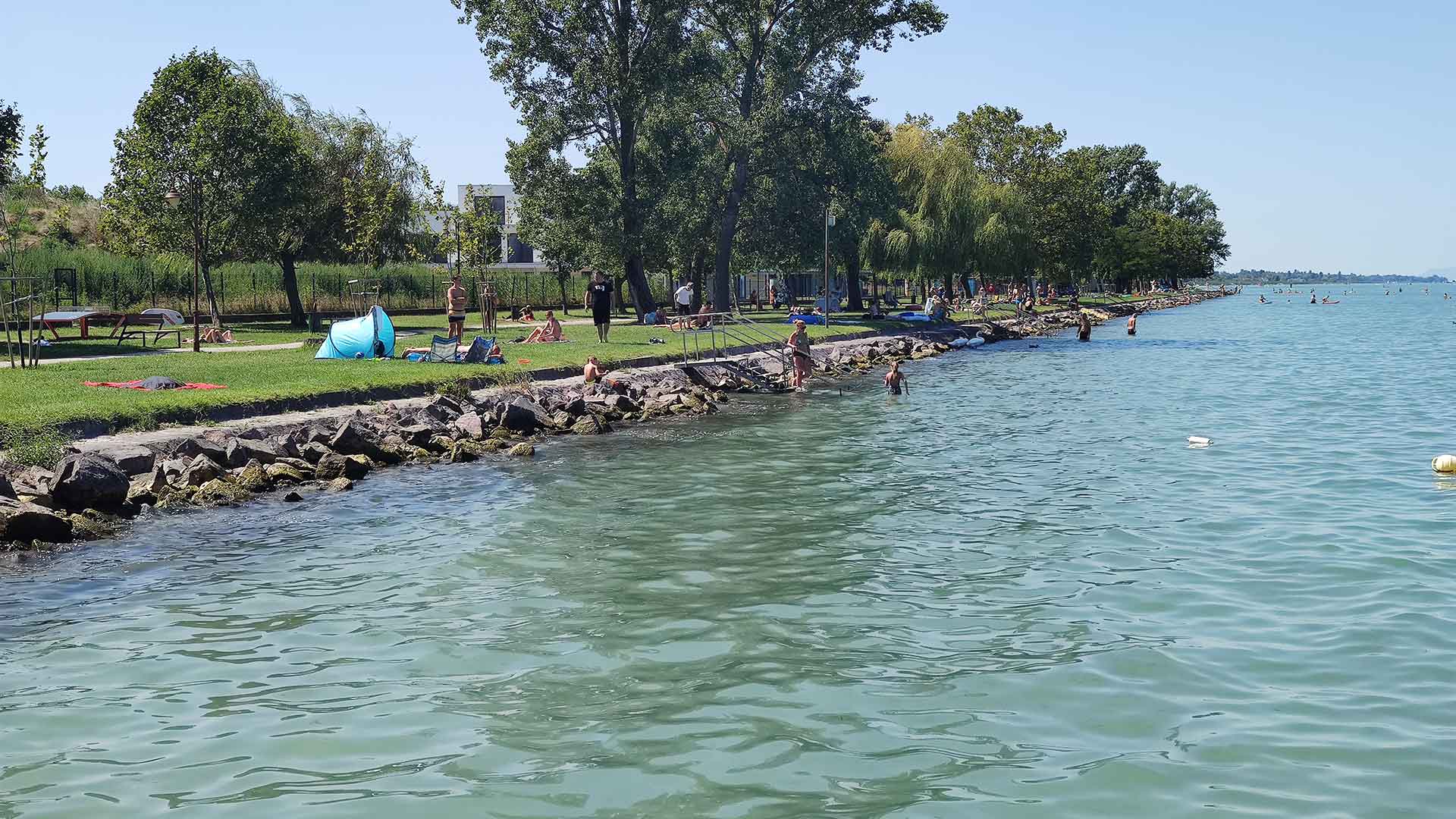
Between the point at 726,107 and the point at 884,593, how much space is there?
141ft

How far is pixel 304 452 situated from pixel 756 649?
10.9 m

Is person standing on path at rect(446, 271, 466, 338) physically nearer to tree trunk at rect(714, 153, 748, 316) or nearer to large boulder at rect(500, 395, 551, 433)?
large boulder at rect(500, 395, 551, 433)

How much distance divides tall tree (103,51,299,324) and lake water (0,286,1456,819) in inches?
1142

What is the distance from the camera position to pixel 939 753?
743 cm

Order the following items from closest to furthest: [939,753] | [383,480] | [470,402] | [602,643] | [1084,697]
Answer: [939,753] → [1084,697] → [602,643] → [383,480] → [470,402]

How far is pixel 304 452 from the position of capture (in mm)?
18312

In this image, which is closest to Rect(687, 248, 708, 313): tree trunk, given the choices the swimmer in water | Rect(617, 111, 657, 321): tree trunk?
Rect(617, 111, 657, 321): tree trunk

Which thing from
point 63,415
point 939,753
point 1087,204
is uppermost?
point 1087,204

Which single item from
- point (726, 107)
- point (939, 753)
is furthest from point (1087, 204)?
point (939, 753)

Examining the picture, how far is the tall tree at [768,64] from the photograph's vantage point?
49.3 m

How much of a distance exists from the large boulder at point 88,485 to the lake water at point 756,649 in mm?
603

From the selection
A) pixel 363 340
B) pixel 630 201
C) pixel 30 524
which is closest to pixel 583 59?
pixel 630 201

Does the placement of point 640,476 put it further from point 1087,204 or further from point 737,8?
point 1087,204

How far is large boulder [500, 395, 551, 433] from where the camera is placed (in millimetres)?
22922
